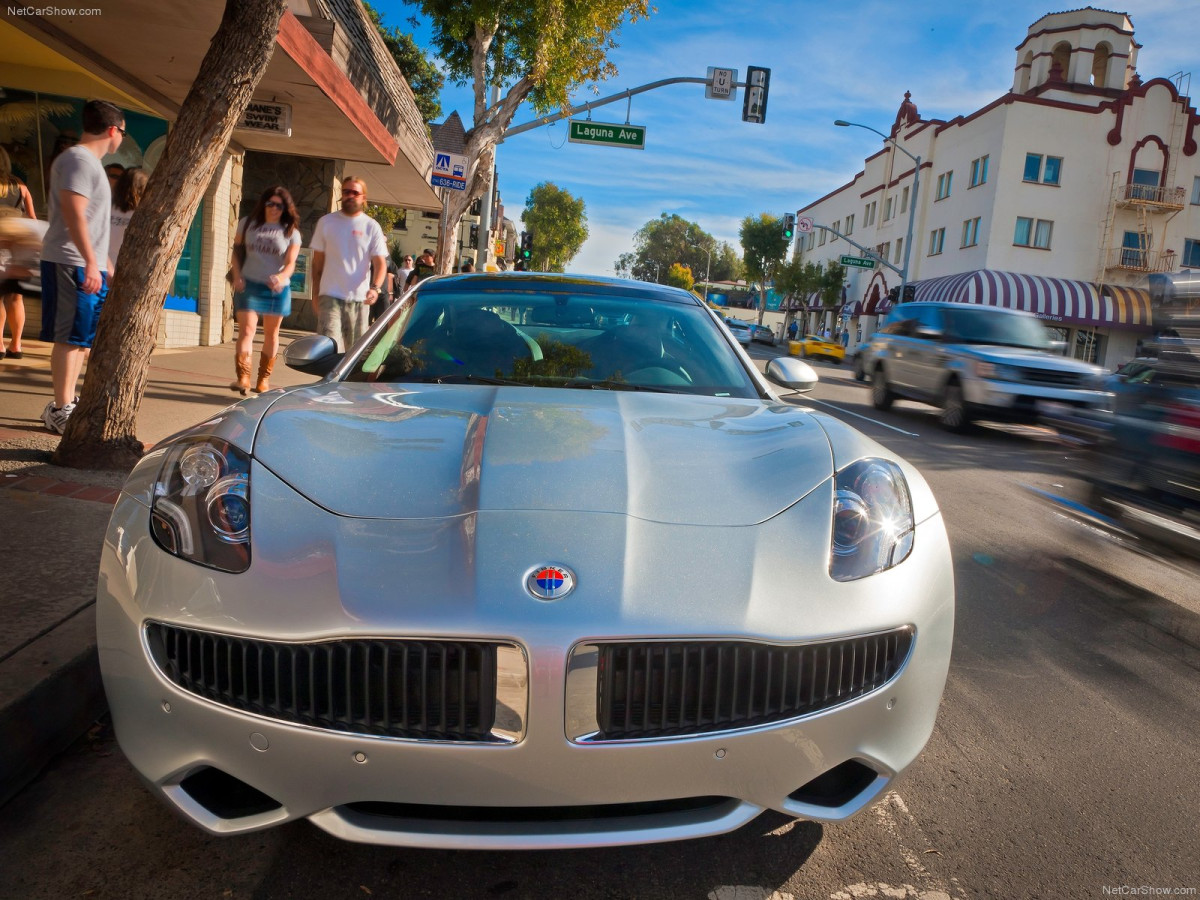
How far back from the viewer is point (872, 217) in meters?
50.6

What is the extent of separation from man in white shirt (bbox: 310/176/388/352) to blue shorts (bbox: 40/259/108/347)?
7.99 feet

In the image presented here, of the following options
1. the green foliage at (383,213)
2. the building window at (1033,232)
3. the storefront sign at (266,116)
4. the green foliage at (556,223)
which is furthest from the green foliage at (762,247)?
the storefront sign at (266,116)

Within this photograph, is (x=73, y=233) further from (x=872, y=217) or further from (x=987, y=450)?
(x=872, y=217)

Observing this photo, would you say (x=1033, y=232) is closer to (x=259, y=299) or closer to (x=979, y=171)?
(x=979, y=171)

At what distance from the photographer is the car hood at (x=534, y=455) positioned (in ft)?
6.43

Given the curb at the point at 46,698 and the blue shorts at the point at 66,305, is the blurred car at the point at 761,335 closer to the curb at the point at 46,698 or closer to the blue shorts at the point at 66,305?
the blue shorts at the point at 66,305

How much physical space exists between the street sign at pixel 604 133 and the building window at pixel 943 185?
25.4 metres

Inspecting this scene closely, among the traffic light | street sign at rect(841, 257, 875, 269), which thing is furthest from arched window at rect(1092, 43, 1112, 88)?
the traffic light

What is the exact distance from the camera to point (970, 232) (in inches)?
1457

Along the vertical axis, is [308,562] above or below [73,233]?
below

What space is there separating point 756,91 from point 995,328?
9.10 m

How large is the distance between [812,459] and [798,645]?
647 millimetres

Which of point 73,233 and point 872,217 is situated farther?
point 872,217

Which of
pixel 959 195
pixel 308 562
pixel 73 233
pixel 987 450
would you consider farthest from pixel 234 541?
pixel 959 195
